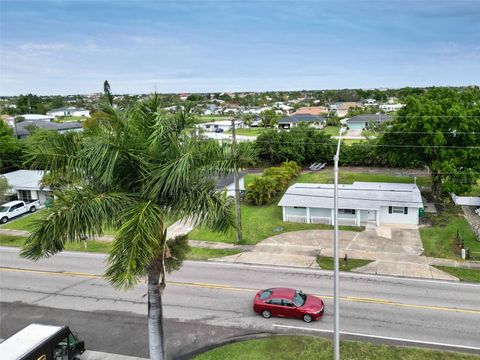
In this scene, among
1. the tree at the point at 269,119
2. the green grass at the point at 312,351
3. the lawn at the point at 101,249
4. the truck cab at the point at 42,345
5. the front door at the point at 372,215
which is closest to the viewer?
the truck cab at the point at 42,345

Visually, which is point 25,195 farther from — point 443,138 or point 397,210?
point 443,138

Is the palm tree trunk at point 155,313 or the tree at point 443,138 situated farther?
the tree at point 443,138

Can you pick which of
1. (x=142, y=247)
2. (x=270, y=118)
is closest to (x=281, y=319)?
(x=142, y=247)

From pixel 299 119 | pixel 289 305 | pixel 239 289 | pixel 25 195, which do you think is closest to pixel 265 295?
pixel 289 305

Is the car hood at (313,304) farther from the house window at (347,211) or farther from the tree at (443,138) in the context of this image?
the tree at (443,138)

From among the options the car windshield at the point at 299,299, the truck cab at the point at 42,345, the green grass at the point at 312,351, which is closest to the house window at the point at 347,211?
the car windshield at the point at 299,299


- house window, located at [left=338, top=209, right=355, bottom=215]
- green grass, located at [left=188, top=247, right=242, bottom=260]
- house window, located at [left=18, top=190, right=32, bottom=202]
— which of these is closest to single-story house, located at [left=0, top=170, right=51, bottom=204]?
house window, located at [left=18, top=190, right=32, bottom=202]
